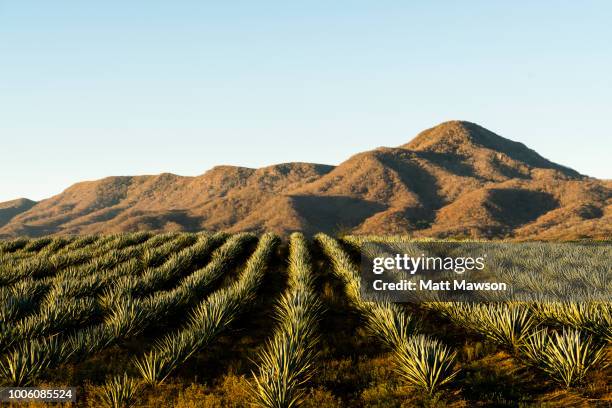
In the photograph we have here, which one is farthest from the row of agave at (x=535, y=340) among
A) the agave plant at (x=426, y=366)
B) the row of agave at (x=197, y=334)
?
the row of agave at (x=197, y=334)

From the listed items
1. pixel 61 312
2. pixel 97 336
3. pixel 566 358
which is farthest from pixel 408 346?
pixel 61 312

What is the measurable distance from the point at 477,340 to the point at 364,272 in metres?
5.69

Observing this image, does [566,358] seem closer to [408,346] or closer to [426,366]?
[426,366]

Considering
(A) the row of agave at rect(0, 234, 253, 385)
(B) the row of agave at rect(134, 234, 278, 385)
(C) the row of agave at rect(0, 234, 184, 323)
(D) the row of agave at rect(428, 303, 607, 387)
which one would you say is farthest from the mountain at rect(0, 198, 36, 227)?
(D) the row of agave at rect(428, 303, 607, 387)

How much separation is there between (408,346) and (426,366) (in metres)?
0.44

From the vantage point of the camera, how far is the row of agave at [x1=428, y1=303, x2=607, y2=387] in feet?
20.2

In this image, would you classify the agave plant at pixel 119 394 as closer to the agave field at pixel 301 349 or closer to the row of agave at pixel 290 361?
the agave field at pixel 301 349

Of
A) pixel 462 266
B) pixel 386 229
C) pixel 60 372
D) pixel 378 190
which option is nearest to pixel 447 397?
pixel 60 372

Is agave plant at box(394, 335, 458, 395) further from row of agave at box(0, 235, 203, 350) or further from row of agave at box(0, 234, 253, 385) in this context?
row of agave at box(0, 235, 203, 350)

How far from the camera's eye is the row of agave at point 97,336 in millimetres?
6449

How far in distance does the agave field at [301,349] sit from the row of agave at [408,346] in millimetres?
31

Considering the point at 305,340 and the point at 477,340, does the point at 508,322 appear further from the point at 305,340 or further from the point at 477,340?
the point at 305,340

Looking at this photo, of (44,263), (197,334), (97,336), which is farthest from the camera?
(44,263)

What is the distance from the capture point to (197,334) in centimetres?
761
